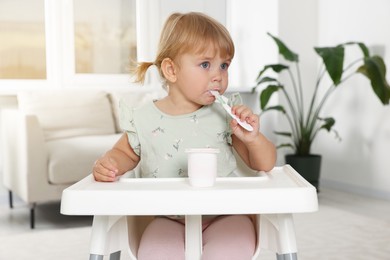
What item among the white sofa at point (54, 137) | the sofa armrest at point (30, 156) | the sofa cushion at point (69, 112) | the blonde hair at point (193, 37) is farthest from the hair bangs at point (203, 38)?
the sofa cushion at point (69, 112)

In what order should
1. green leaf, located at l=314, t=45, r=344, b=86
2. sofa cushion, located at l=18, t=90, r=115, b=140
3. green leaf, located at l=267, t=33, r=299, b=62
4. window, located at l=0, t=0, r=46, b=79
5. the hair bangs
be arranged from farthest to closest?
1. window, located at l=0, t=0, r=46, b=79
2. green leaf, located at l=267, t=33, r=299, b=62
3. sofa cushion, located at l=18, t=90, r=115, b=140
4. green leaf, located at l=314, t=45, r=344, b=86
5. the hair bangs

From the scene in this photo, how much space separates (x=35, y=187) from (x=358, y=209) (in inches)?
67.8

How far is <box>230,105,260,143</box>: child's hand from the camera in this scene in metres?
1.18

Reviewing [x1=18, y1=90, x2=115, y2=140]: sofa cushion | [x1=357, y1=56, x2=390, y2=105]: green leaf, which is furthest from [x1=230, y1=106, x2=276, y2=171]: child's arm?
[x1=18, y1=90, x2=115, y2=140]: sofa cushion

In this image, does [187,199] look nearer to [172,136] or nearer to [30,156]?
[172,136]

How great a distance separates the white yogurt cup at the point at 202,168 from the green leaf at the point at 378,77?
2311mm

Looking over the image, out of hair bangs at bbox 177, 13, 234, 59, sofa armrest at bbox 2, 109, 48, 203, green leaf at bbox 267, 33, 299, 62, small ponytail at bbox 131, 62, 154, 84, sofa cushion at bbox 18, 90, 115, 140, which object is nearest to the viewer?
hair bangs at bbox 177, 13, 234, 59

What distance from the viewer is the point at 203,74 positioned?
134 cm

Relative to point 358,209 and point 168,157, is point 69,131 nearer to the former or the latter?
point 358,209

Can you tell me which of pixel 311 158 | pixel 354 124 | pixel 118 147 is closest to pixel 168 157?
pixel 118 147

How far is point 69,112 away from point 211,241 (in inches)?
94.7

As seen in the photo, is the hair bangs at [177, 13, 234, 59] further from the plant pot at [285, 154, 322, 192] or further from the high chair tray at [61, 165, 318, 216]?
the plant pot at [285, 154, 322, 192]

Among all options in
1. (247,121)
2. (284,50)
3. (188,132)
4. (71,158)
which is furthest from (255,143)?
(284,50)

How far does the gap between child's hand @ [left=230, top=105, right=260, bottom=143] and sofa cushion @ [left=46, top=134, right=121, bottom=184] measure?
1.95 metres
